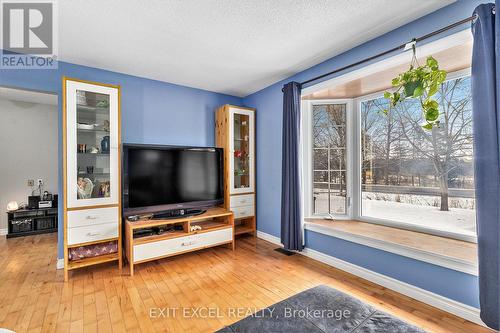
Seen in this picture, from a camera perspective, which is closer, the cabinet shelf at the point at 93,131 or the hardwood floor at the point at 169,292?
the hardwood floor at the point at 169,292

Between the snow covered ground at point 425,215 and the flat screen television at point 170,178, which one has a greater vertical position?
Answer: the flat screen television at point 170,178

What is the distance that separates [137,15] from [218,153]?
6.30 feet

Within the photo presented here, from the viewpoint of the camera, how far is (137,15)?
1881mm

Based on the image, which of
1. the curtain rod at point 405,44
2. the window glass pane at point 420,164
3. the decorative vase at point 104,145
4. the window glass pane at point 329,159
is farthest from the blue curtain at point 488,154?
the decorative vase at point 104,145

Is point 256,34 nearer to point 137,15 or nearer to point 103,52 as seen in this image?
point 137,15

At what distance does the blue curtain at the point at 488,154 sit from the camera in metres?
1.48

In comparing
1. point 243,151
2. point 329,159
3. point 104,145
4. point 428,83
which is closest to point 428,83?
point 428,83

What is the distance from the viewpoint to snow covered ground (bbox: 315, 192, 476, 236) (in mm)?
2125

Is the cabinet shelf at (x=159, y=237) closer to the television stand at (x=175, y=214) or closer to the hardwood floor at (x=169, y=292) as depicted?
the television stand at (x=175, y=214)

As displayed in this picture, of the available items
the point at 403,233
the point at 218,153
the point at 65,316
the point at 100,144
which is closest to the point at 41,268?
the point at 65,316

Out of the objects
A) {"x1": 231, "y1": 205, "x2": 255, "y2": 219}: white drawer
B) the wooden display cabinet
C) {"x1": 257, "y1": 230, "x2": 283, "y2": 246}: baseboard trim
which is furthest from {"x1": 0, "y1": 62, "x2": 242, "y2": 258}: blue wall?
{"x1": 257, "y1": 230, "x2": 283, "y2": 246}: baseboard trim

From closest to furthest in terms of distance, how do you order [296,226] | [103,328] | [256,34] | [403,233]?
[103,328] → [256,34] → [403,233] → [296,226]

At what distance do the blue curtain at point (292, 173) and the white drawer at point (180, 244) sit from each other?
827mm

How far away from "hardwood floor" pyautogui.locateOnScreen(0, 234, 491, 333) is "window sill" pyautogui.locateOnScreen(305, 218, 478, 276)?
391 mm
